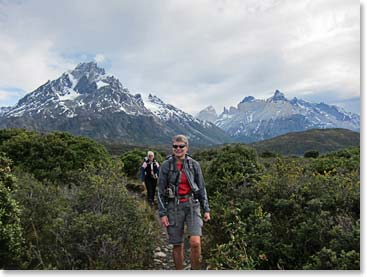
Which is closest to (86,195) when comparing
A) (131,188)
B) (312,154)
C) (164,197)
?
(164,197)

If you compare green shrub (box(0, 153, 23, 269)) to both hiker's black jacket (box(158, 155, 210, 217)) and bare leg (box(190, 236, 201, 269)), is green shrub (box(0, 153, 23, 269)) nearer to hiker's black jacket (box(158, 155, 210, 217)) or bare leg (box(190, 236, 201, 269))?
hiker's black jacket (box(158, 155, 210, 217))

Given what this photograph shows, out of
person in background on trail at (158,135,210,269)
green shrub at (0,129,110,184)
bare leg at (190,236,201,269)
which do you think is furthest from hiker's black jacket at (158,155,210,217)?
green shrub at (0,129,110,184)

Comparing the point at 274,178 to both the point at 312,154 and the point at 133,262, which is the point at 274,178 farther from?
the point at 312,154

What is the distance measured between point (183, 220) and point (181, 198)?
0.33 metres

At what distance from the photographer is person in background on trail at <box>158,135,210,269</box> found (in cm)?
521

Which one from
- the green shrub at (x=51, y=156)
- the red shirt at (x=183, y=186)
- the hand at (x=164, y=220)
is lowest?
the hand at (x=164, y=220)

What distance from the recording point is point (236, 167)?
9.50 m

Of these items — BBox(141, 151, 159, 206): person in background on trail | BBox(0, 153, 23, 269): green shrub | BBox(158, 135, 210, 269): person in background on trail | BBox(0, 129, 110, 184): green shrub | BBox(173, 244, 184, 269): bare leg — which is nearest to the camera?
BBox(0, 153, 23, 269): green shrub

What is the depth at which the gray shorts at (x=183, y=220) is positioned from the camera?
5.20 meters

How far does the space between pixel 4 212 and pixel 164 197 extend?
228 cm

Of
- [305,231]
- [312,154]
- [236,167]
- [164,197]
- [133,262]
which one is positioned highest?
[312,154]

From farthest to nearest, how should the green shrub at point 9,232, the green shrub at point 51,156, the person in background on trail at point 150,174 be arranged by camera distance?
the person in background on trail at point 150,174 < the green shrub at point 51,156 < the green shrub at point 9,232

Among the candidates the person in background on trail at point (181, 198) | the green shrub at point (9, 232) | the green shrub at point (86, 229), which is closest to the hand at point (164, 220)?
the person in background on trail at point (181, 198)

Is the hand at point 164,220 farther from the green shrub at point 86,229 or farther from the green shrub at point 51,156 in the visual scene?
the green shrub at point 51,156
